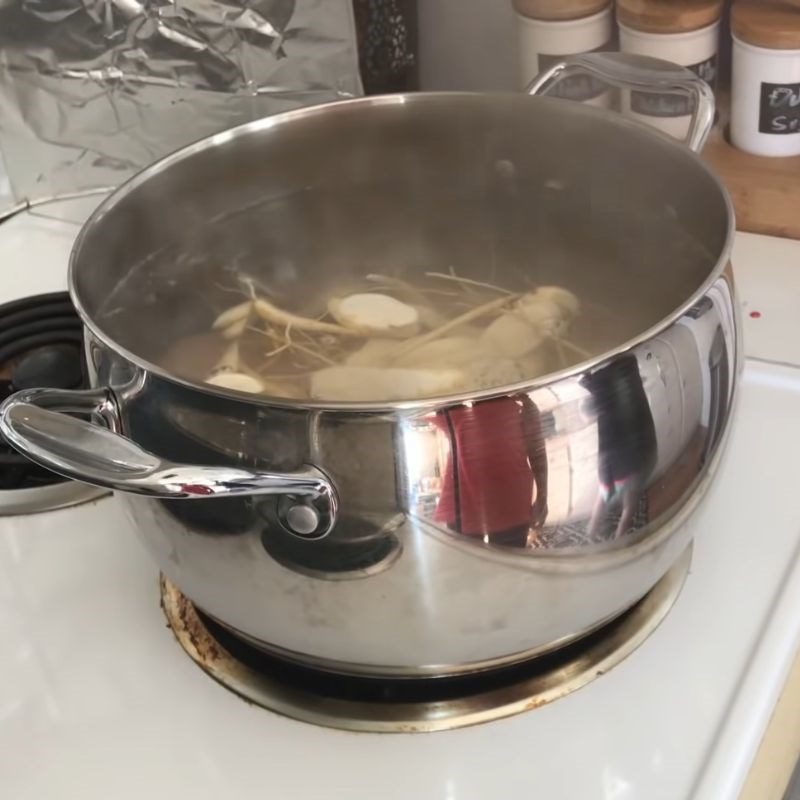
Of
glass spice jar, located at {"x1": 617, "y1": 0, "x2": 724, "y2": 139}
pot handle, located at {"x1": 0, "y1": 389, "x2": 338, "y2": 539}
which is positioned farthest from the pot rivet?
glass spice jar, located at {"x1": 617, "y1": 0, "x2": 724, "y2": 139}

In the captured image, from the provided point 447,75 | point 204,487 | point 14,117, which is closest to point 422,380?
point 204,487

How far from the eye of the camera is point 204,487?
13.4 inches

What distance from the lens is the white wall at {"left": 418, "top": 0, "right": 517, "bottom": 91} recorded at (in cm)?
77

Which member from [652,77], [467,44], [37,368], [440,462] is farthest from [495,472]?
[467,44]

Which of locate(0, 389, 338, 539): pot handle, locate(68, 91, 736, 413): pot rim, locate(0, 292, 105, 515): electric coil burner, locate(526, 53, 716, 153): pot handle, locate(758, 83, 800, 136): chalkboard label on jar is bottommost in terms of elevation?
locate(0, 292, 105, 515): electric coil burner

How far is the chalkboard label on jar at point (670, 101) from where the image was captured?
26.7 inches

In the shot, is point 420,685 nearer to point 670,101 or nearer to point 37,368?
point 37,368

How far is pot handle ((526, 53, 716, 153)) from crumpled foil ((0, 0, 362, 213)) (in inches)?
7.8

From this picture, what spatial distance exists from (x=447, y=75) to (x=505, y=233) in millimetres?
243

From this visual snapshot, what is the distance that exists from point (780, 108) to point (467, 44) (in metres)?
0.23

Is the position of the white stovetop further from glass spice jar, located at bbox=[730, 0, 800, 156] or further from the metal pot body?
glass spice jar, located at bbox=[730, 0, 800, 156]

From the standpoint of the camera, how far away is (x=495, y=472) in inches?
14.1

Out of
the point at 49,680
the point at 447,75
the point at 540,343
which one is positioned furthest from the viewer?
the point at 447,75

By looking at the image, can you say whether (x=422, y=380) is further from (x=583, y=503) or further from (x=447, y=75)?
(x=447, y=75)
